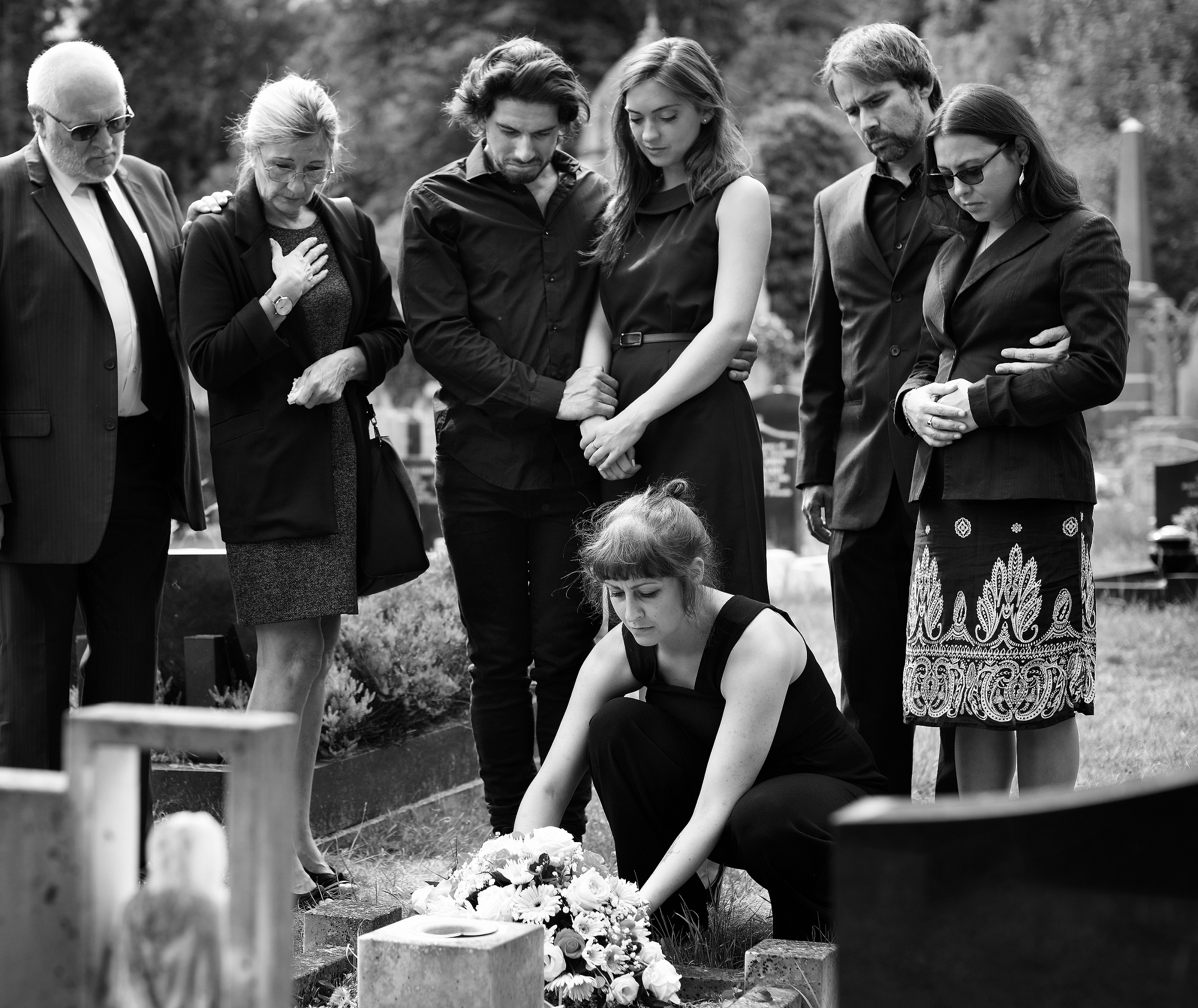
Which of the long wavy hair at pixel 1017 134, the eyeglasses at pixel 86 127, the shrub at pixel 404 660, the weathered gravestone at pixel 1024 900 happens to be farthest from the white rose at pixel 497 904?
the shrub at pixel 404 660

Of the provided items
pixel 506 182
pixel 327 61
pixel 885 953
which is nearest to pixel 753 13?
pixel 327 61

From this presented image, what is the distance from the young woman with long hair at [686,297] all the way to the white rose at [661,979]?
1.15 m

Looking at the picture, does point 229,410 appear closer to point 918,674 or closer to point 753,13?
point 918,674

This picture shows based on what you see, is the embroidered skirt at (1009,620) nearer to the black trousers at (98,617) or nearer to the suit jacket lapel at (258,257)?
the suit jacket lapel at (258,257)

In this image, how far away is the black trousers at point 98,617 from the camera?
357 cm

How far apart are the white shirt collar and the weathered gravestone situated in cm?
286

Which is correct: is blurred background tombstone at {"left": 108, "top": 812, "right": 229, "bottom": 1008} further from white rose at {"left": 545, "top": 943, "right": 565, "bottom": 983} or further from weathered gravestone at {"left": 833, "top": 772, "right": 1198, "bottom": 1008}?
white rose at {"left": 545, "top": 943, "right": 565, "bottom": 983}

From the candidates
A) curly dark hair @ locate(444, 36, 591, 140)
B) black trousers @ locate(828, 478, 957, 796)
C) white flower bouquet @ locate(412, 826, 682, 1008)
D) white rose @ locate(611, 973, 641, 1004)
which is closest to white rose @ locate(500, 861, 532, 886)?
white flower bouquet @ locate(412, 826, 682, 1008)

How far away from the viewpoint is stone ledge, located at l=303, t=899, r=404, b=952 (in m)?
3.19

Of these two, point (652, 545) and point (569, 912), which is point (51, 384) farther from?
point (569, 912)

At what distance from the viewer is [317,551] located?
3.66 metres

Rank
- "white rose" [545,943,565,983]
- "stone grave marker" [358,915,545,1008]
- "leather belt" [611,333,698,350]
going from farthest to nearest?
"leather belt" [611,333,698,350] → "white rose" [545,943,565,983] → "stone grave marker" [358,915,545,1008]

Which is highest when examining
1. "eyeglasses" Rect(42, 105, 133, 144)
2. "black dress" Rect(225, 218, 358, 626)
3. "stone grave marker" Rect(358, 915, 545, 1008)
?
"eyeglasses" Rect(42, 105, 133, 144)

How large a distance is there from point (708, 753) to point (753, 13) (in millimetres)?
28128
